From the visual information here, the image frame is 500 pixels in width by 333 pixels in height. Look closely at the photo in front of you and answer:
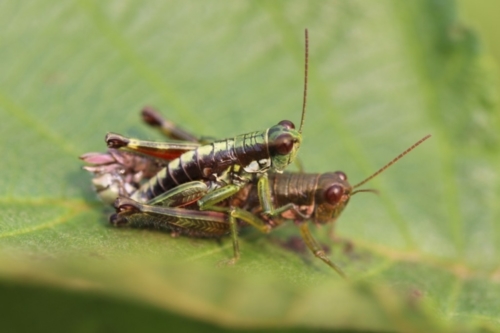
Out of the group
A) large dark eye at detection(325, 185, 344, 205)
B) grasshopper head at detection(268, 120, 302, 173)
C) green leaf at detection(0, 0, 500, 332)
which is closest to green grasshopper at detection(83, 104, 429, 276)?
large dark eye at detection(325, 185, 344, 205)

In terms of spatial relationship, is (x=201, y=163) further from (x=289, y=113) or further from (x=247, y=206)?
(x=289, y=113)

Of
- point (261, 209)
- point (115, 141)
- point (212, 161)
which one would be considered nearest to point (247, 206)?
point (261, 209)

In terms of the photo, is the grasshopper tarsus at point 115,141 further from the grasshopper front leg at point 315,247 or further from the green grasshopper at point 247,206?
the grasshopper front leg at point 315,247

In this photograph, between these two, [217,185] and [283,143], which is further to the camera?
[217,185]

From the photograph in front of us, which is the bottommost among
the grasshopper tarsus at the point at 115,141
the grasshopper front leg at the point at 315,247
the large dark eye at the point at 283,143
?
the grasshopper front leg at the point at 315,247

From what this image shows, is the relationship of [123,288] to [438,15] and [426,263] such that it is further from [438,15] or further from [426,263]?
[438,15]

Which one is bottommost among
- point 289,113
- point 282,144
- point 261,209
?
point 261,209

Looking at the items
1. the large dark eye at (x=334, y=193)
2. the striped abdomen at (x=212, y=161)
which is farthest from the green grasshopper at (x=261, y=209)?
the striped abdomen at (x=212, y=161)

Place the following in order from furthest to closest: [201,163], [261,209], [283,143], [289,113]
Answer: [289,113]
[261,209]
[201,163]
[283,143]
